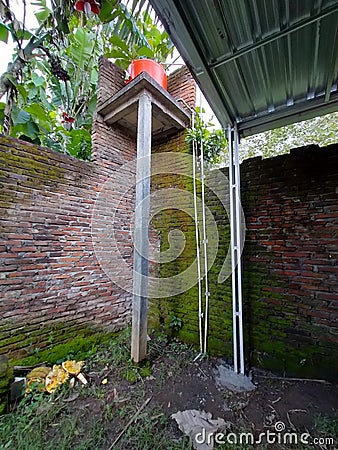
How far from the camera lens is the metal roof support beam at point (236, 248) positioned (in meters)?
2.35

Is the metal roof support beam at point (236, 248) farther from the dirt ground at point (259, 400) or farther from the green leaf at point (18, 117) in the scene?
the green leaf at point (18, 117)

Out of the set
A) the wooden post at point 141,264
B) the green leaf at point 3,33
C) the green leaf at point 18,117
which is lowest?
the wooden post at point 141,264

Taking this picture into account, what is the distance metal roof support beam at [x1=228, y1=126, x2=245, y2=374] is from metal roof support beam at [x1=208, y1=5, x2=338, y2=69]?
0.95 m

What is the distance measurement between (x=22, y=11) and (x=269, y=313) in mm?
4439

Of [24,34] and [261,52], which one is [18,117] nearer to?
[24,34]

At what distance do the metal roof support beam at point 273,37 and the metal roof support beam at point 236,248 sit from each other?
953 mm

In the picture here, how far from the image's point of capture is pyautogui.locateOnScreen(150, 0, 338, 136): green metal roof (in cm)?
123

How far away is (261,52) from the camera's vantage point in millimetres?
1572

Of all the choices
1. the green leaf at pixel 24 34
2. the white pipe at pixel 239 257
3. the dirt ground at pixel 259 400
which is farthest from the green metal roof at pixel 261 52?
the dirt ground at pixel 259 400

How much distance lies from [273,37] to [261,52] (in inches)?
7.6

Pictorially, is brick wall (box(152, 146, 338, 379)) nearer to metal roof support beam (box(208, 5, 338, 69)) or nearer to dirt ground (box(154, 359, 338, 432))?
dirt ground (box(154, 359, 338, 432))

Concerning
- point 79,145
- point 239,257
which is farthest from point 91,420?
point 79,145

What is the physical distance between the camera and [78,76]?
4344mm

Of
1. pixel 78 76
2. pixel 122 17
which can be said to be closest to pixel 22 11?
pixel 122 17
